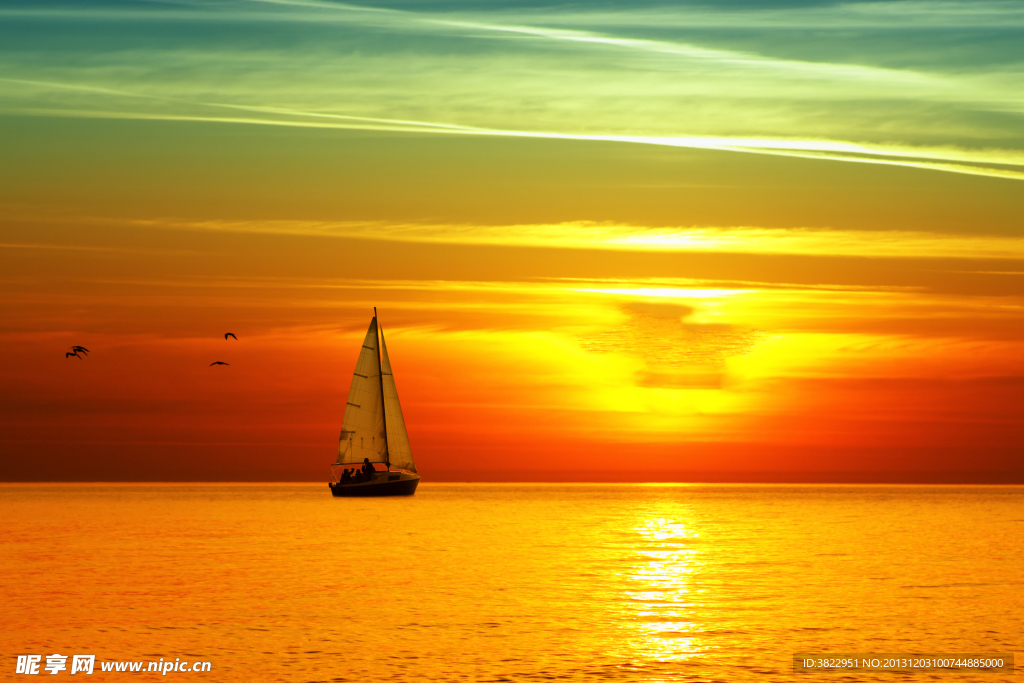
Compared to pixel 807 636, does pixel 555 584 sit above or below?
above

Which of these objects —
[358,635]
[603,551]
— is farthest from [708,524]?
[358,635]

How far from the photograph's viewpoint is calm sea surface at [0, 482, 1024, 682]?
39.2 metres

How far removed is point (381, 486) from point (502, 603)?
109 meters

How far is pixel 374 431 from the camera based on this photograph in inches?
6107

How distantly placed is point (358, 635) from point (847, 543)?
212 feet

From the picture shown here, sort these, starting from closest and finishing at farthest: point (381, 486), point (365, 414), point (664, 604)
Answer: point (664, 604), point (365, 414), point (381, 486)

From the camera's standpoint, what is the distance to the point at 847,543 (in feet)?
324


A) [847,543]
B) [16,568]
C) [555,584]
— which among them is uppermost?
[847,543]

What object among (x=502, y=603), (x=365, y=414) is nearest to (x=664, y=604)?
(x=502, y=603)

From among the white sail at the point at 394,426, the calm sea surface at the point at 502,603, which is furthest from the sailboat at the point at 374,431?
the calm sea surface at the point at 502,603

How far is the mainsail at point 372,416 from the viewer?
151 m

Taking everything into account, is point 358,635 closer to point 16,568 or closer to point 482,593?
point 482,593

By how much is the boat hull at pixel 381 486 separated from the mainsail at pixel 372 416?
289cm

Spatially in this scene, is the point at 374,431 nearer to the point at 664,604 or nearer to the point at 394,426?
the point at 394,426
